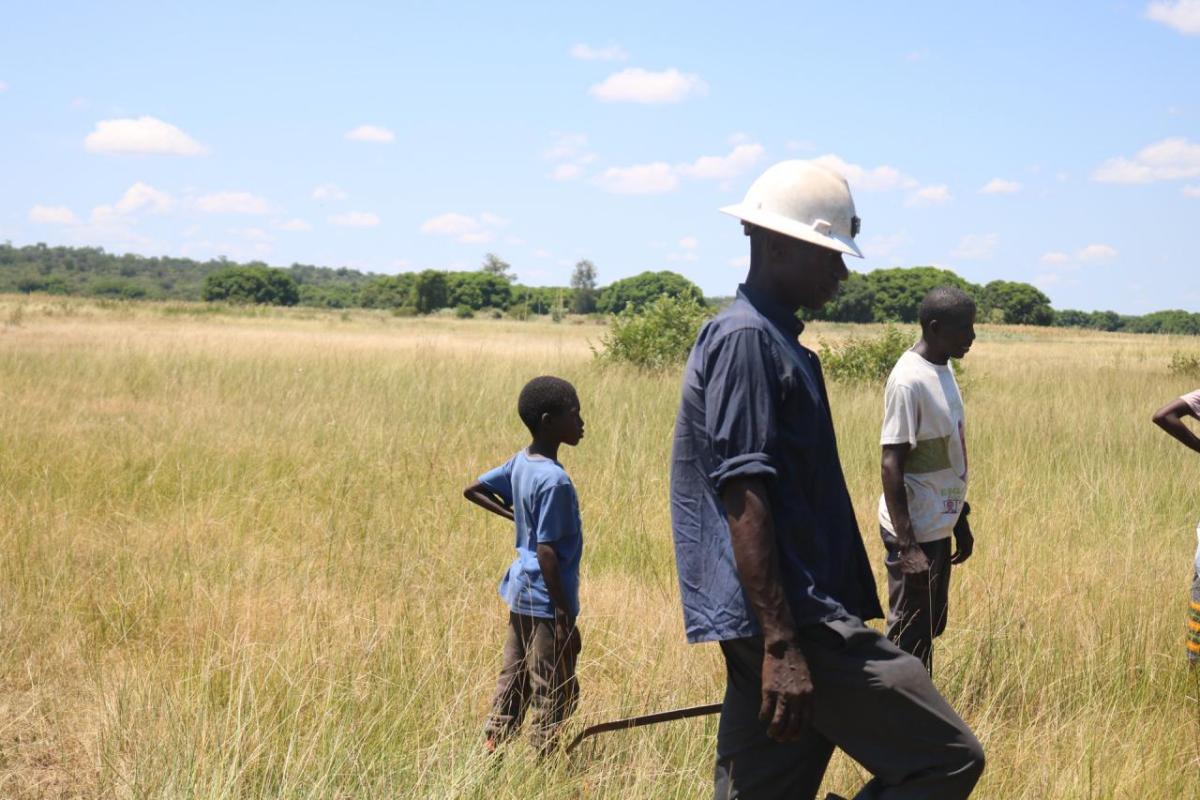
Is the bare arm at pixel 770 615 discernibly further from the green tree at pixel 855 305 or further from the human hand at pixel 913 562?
the green tree at pixel 855 305

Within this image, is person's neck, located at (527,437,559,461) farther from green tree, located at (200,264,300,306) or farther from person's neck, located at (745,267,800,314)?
green tree, located at (200,264,300,306)

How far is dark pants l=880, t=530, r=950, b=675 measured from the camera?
412 centimetres

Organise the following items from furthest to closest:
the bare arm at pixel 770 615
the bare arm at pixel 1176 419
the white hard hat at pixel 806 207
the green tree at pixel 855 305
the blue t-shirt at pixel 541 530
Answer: the green tree at pixel 855 305
the bare arm at pixel 1176 419
the blue t-shirt at pixel 541 530
the white hard hat at pixel 806 207
the bare arm at pixel 770 615

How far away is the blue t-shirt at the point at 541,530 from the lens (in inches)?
138

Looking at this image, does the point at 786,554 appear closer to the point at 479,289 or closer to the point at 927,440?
the point at 927,440

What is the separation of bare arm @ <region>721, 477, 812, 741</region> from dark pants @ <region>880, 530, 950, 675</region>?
178 centimetres

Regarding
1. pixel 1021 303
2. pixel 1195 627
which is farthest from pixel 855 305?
pixel 1195 627

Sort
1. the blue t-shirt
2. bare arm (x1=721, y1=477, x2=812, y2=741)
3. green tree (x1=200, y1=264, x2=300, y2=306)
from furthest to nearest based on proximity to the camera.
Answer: green tree (x1=200, y1=264, x2=300, y2=306) → the blue t-shirt → bare arm (x1=721, y1=477, x2=812, y2=741)

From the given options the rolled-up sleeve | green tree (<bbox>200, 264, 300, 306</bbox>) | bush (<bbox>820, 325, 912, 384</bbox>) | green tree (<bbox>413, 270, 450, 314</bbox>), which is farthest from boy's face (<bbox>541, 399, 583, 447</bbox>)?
green tree (<bbox>200, 264, 300, 306</bbox>)

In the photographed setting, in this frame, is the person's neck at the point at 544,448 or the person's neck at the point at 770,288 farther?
the person's neck at the point at 544,448

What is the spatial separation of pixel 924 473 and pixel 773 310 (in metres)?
1.83

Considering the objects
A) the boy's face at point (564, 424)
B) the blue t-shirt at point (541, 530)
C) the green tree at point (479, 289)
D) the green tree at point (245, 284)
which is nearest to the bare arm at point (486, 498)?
the blue t-shirt at point (541, 530)

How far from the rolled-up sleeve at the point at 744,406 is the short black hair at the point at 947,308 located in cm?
198

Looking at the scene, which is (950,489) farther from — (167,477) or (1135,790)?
(167,477)
